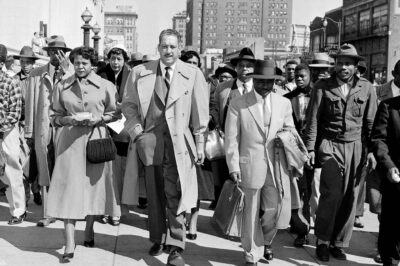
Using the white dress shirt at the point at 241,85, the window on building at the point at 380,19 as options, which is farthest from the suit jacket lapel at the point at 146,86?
the window on building at the point at 380,19

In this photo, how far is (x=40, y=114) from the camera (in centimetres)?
750

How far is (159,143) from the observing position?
19.4ft

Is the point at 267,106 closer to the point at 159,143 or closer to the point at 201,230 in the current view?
the point at 159,143

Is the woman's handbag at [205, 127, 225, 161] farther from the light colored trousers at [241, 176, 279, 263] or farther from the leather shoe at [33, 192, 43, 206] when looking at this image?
the leather shoe at [33, 192, 43, 206]

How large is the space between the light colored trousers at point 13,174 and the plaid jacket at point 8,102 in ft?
0.61

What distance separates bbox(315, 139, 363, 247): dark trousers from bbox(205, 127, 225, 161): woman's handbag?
1276 millimetres

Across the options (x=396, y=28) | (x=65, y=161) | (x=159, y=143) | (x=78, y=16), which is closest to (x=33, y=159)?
(x=65, y=161)

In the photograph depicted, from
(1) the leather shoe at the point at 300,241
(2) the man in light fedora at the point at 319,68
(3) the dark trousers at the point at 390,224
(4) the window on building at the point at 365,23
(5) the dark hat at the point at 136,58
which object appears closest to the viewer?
(3) the dark trousers at the point at 390,224

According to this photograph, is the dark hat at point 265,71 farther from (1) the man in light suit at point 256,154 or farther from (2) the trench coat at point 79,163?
(2) the trench coat at point 79,163

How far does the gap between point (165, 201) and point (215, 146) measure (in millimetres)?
1246

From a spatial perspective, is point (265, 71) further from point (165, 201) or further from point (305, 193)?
point (305, 193)

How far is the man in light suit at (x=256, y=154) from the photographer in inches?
227

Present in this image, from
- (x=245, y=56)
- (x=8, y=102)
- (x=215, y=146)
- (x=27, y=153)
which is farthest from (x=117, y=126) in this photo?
(x=27, y=153)

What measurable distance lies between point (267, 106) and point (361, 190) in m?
1.56
